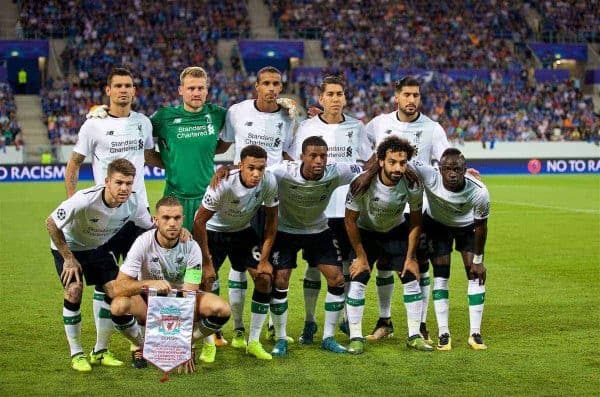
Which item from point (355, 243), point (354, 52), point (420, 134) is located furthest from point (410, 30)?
point (355, 243)

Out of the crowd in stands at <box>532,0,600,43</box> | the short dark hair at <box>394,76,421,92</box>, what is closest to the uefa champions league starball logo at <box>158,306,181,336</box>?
the short dark hair at <box>394,76,421,92</box>

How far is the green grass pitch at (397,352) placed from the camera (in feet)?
21.0

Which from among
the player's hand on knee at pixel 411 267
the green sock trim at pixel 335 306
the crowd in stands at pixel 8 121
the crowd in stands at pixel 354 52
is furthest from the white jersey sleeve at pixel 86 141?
the crowd in stands at pixel 354 52

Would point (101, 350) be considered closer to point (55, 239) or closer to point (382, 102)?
point (55, 239)

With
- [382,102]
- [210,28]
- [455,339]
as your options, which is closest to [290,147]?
[455,339]

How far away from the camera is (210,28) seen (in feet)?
144

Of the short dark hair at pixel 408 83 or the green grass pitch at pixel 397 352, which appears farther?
the short dark hair at pixel 408 83

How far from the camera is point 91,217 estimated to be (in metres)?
7.00

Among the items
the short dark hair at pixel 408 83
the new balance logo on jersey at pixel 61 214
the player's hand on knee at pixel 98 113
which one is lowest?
the new balance logo on jersey at pixel 61 214

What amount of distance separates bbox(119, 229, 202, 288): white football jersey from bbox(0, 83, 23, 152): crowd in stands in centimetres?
2932

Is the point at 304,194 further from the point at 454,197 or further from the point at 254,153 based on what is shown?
the point at 454,197

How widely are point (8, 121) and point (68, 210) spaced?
106 feet

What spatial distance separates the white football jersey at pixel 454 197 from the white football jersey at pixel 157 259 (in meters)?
2.05

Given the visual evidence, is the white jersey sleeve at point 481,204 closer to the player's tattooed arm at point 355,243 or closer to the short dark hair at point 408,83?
the player's tattooed arm at point 355,243
